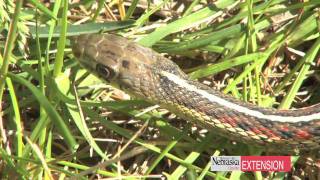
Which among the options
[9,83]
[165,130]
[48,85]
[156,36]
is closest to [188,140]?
[165,130]

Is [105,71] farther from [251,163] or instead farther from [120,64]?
[251,163]

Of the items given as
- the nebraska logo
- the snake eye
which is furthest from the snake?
the nebraska logo

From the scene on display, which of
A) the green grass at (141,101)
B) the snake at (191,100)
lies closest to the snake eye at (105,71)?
the snake at (191,100)

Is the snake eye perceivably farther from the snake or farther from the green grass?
the green grass

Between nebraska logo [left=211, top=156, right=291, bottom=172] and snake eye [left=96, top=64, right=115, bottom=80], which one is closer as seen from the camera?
snake eye [left=96, top=64, right=115, bottom=80]

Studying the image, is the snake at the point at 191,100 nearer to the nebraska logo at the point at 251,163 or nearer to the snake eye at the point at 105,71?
the snake eye at the point at 105,71

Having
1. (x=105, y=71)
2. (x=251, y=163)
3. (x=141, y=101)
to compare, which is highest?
(x=105, y=71)

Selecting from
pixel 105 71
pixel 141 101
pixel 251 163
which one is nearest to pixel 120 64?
pixel 105 71

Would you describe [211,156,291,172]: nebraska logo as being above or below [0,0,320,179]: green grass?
below
